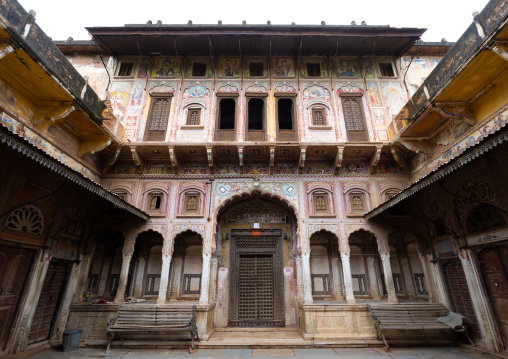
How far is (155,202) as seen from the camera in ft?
31.2

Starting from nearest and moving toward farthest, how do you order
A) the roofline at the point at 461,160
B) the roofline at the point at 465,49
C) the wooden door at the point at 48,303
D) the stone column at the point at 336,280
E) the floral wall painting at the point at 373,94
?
the roofline at the point at 461,160 → the roofline at the point at 465,49 → the wooden door at the point at 48,303 → the stone column at the point at 336,280 → the floral wall painting at the point at 373,94

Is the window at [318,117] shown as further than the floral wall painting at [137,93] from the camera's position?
No

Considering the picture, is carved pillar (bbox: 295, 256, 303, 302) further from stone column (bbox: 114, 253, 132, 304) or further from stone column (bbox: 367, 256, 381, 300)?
stone column (bbox: 114, 253, 132, 304)

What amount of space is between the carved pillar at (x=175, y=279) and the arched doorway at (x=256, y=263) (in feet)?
5.06

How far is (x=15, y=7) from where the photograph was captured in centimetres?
567

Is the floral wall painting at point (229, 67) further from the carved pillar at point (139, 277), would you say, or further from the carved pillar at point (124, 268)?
the carved pillar at point (139, 277)

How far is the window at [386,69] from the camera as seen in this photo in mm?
11258

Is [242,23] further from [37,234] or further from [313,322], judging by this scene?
[313,322]

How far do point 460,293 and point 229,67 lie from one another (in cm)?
1140

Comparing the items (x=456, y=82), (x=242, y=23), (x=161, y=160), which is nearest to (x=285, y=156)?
(x=161, y=160)

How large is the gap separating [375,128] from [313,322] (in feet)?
24.0

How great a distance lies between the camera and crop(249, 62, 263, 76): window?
1133 cm

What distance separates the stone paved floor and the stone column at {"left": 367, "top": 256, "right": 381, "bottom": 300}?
264cm

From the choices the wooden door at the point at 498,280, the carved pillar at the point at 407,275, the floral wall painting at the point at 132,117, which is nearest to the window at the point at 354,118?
the carved pillar at the point at 407,275
